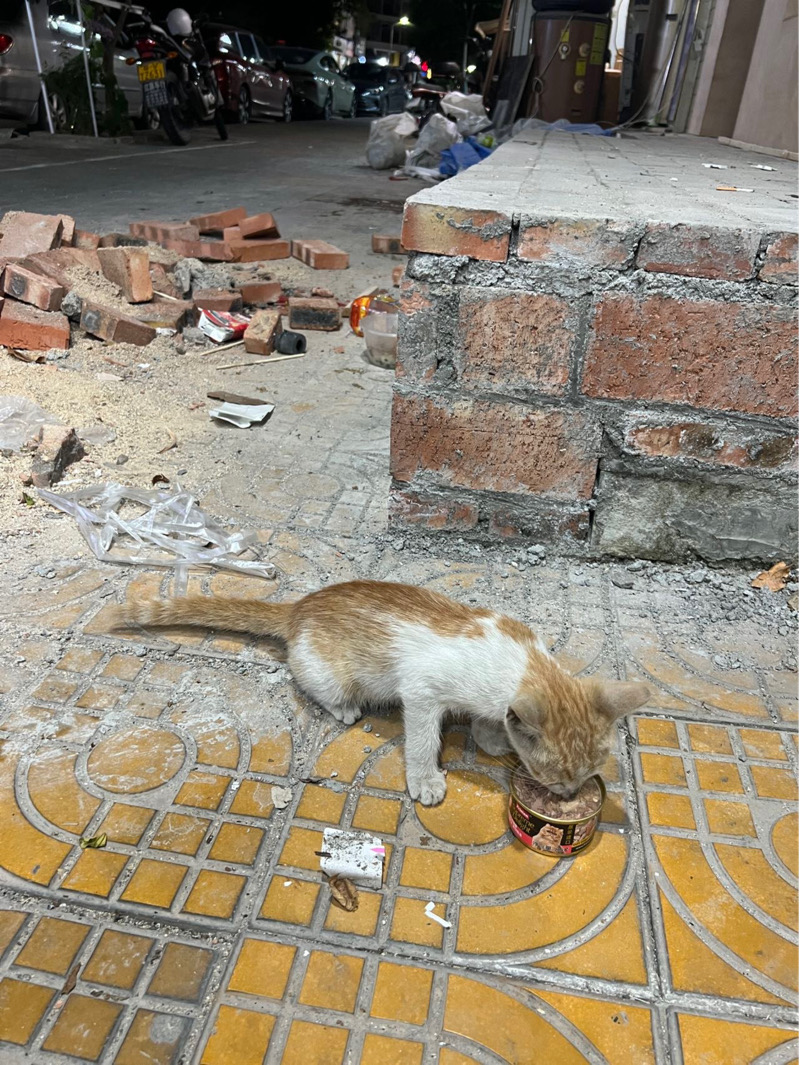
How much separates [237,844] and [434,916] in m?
0.49

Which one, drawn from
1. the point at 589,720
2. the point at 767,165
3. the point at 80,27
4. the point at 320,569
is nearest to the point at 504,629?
the point at 589,720

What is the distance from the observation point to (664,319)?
2.45 metres

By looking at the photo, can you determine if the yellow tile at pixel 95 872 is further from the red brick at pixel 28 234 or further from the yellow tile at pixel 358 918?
the red brick at pixel 28 234

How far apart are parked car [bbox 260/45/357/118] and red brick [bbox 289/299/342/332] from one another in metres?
20.9

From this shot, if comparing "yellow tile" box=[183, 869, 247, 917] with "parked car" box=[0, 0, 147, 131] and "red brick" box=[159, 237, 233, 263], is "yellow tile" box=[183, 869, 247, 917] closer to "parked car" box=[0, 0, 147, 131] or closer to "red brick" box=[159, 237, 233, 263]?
"red brick" box=[159, 237, 233, 263]

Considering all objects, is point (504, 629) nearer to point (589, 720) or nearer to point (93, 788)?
point (589, 720)

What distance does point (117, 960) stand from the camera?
1.51 m

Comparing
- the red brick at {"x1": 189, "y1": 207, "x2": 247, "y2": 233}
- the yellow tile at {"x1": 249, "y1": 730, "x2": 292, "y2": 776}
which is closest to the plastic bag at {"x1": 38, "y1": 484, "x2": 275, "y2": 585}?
the yellow tile at {"x1": 249, "y1": 730, "x2": 292, "y2": 776}

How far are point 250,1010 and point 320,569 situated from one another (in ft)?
5.11

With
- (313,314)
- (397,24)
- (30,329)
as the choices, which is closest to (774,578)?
(313,314)

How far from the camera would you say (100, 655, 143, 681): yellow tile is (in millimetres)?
2238

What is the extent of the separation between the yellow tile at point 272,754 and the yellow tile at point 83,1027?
24.5 inches

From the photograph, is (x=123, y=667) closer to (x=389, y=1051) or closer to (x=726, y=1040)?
(x=389, y=1051)

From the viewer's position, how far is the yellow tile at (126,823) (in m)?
1.76
